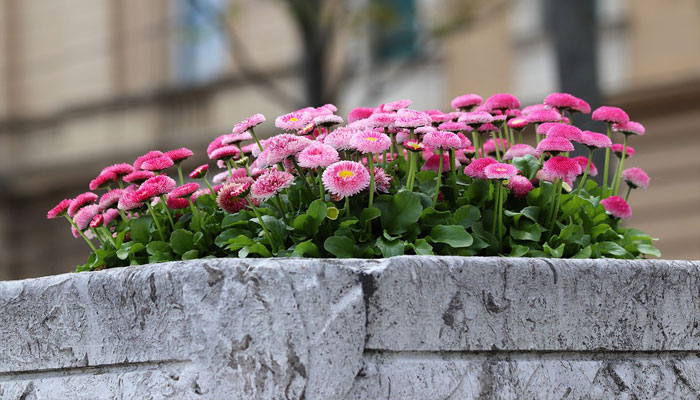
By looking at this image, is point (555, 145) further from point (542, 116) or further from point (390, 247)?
point (390, 247)

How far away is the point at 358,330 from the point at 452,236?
42 centimetres

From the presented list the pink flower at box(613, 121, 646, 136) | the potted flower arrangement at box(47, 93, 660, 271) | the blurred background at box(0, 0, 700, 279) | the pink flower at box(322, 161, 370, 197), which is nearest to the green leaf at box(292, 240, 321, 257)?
the potted flower arrangement at box(47, 93, 660, 271)

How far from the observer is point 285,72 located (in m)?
12.5

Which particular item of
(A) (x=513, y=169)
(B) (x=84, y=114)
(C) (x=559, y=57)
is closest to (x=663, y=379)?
(A) (x=513, y=169)

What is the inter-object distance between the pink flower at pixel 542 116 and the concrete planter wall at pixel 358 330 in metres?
0.51

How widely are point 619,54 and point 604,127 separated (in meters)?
5.00

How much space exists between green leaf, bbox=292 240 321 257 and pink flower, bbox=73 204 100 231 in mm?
673

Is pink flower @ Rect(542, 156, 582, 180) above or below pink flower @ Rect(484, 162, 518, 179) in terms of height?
below

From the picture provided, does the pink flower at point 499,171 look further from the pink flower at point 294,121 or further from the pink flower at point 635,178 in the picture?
the pink flower at point 635,178

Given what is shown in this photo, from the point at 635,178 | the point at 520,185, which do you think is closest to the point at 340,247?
the point at 520,185

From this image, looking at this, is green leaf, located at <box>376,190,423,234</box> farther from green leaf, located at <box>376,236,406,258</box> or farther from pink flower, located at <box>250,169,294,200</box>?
pink flower, located at <box>250,169,294,200</box>

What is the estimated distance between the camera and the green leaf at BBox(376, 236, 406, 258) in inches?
86.7

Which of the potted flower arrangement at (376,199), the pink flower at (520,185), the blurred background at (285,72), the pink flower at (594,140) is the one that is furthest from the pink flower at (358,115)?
the blurred background at (285,72)

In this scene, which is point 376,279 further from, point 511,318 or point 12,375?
point 12,375
